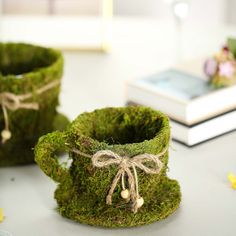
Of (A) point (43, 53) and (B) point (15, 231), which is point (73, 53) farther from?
(B) point (15, 231)

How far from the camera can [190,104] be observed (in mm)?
993

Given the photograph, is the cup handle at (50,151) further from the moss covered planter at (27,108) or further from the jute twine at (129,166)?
the moss covered planter at (27,108)

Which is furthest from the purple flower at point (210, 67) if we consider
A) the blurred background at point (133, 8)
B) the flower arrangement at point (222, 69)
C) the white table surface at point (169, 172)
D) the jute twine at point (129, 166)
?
the jute twine at point (129, 166)

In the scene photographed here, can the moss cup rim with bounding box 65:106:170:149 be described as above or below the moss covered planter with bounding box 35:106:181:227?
above

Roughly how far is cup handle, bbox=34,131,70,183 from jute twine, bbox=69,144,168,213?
0.09 feet

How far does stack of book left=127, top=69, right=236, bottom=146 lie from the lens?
100 cm

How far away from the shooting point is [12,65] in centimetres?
106

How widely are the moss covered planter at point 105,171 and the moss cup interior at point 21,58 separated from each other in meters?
0.24

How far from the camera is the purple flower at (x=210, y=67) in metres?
1.09

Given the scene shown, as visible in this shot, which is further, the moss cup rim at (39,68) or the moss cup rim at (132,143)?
the moss cup rim at (39,68)

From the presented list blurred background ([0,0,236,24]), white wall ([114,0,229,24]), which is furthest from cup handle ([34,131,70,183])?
white wall ([114,0,229,24])

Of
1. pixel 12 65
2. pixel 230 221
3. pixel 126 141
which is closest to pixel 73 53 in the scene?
pixel 12 65

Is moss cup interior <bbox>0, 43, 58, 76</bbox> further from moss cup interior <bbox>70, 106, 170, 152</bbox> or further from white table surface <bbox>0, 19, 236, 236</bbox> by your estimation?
moss cup interior <bbox>70, 106, 170, 152</bbox>

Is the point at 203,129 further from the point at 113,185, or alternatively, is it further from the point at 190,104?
the point at 113,185
